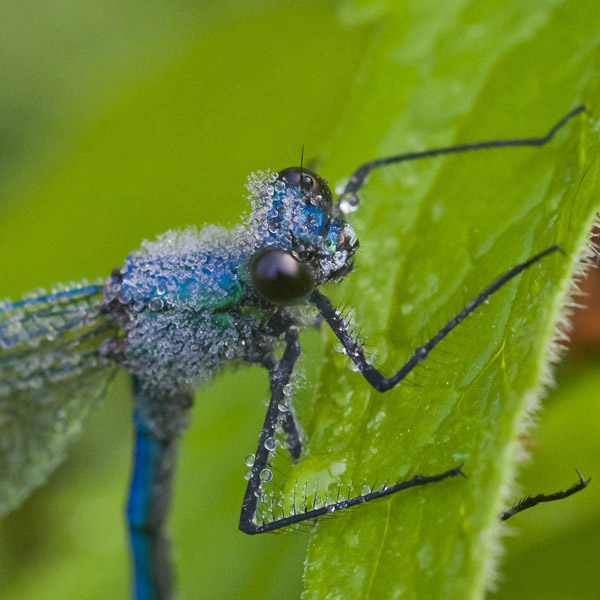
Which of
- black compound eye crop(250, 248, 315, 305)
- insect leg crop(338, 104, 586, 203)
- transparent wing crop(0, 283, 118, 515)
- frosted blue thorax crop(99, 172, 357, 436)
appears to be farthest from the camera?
transparent wing crop(0, 283, 118, 515)

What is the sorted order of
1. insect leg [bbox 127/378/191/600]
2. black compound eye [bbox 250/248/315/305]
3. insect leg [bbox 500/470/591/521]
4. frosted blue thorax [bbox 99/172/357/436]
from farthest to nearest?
insect leg [bbox 127/378/191/600] → frosted blue thorax [bbox 99/172/357/436] → black compound eye [bbox 250/248/315/305] → insect leg [bbox 500/470/591/521]

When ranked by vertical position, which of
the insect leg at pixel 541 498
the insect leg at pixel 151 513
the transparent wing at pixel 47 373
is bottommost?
the insect leg at pixel 541 498

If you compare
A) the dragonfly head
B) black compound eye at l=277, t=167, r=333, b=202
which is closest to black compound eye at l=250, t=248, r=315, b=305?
the dragonfly head

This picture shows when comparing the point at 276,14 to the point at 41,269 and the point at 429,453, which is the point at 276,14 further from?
the point at 429,453

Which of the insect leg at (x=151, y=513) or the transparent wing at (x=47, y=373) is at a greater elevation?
the transparent wing at (x=47, y=373)

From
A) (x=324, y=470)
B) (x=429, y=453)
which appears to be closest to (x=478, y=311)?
(x=429, y=453)

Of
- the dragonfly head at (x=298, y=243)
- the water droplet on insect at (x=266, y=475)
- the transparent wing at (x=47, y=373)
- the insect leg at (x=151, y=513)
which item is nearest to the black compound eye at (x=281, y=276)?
the dragonfly head at (x=298, y=243)

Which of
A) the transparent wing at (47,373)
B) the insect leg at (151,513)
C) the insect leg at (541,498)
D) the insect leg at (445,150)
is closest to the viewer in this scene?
the insect leg at (445,150)

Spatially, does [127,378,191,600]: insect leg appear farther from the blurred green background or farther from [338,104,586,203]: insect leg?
[338,104,586,203]: insect leg

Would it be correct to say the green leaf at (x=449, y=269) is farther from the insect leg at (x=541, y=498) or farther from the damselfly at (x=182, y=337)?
the insect leg at (x=541, y=498)
